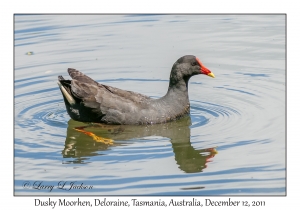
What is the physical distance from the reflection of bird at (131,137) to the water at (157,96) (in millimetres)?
20

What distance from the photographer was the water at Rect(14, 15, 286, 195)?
9.34 metres

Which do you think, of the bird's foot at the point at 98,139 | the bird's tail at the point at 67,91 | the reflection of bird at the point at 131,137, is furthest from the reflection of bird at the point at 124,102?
the bird's foot at the point at 98,139

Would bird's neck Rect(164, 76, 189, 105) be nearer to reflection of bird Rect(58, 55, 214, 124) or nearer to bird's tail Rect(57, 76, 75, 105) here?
reflection of bird Rect(58, 55, 214, 124)

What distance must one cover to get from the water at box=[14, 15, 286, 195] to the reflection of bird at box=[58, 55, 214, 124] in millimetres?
192

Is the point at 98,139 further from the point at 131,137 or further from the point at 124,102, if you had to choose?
the point at 124,102

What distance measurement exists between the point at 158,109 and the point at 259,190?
133 inches

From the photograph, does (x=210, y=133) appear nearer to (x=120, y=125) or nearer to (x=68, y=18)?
(x=120, y=125)

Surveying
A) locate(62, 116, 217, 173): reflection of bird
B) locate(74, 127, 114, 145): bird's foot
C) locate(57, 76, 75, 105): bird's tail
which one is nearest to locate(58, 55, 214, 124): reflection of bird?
locate(57, 76, 75, 105): bird's tail

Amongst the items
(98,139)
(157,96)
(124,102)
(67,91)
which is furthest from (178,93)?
(67,91)

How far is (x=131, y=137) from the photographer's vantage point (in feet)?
36.3

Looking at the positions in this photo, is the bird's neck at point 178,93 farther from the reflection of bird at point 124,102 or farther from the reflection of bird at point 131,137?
the reflection of bird at point 131,137
